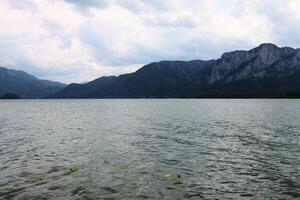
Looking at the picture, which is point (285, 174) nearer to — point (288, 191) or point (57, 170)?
point (288, 191)

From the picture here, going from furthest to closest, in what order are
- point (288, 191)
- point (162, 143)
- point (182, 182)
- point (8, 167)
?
point (162, 143) < point (8, 167) < point (182, 182) < point (288, 191)

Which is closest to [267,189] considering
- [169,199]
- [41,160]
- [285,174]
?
[285,174]

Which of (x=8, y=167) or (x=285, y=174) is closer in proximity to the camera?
(x=285, y=174)

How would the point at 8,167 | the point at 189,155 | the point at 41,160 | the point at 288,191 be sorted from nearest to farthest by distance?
the point at 288,191, the point at 8,167, the point at 41,160, the point at 189,155

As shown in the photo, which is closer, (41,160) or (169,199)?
(169,199)

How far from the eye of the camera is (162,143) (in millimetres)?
53156

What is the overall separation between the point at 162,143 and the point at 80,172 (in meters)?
21.3

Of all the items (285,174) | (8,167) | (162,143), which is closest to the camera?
(285,174)

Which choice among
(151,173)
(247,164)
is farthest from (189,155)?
(151,173)

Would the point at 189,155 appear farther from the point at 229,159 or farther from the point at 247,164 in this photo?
the point at 247,164

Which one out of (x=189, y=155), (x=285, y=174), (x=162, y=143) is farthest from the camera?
(x=162, y=143)

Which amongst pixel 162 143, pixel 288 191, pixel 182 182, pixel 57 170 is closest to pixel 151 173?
pixel 182 182

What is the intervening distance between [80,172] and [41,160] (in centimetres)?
832

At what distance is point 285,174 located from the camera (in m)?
32.7
